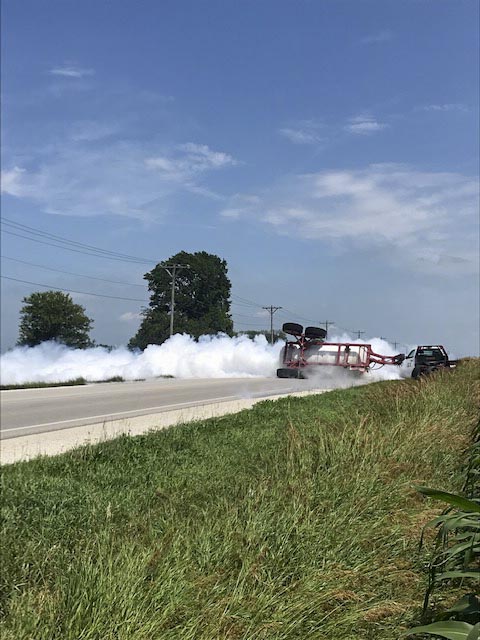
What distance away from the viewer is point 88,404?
59.4 ft

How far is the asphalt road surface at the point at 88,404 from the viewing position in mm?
14086

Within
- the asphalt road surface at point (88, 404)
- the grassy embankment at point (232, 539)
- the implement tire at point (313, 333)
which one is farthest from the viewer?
the implement tire at point (313, 333)

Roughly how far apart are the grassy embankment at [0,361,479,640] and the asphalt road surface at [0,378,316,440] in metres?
5.44

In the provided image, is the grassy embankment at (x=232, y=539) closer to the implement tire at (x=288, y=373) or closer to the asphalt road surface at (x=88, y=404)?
the asphalt road surface at (x=88, y=404)

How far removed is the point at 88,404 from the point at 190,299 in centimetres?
5194

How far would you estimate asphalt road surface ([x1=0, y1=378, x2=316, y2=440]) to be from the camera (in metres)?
14.1

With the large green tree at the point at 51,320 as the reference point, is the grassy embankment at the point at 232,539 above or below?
below

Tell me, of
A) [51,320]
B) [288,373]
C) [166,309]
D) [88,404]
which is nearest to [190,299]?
[166,309]

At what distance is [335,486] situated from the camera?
5.07 m

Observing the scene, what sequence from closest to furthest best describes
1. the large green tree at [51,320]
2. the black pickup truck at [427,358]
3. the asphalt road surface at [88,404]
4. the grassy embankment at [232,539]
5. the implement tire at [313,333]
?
the grassy embankment at [232,539]
the asphalt road surface at [88,404]
the black pickup truck at [427,358]
the implement tire at [313,333]
the large green tree at [51,320]

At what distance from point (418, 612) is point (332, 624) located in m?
0.58

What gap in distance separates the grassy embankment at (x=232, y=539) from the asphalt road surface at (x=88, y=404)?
17.8ft

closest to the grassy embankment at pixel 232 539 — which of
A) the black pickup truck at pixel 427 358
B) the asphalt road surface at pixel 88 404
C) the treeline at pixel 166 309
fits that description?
the asphalt road surface at pixel 88 404

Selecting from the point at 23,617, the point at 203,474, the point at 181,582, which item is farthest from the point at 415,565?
the point at 203,474
